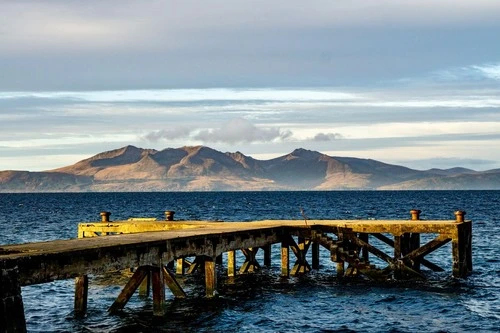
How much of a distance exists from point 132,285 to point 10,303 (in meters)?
7.93

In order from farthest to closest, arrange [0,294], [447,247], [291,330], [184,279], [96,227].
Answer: [447,247] → [96,227] → [184,279] → [291,330] → [0,294]

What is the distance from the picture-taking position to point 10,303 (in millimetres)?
18375


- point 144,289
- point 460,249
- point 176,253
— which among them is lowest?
point 144,289

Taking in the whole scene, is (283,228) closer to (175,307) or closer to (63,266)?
(175,307)

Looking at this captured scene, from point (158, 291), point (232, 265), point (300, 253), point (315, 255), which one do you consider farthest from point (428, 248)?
point (158, 291)

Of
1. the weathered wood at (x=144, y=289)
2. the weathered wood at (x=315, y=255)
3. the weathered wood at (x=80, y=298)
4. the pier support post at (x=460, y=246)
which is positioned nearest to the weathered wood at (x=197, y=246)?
the pier support post at (x=460, y=246)

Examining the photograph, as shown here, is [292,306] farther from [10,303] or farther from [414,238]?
[10,303]

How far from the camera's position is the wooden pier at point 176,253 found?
20203 millimetres

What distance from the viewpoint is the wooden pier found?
20.2m

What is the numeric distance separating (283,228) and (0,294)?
778 inches

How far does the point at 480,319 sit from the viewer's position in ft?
88.5

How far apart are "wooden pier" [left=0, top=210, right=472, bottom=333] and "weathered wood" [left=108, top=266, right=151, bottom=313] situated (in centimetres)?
3

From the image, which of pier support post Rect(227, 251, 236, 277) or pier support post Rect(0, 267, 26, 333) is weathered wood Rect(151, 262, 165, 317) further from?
pier support post Rect(227, 251, 236, 277)

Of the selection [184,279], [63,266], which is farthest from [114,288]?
[63,266]
